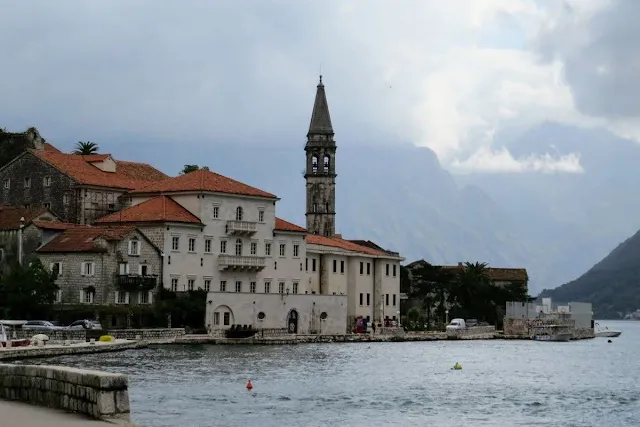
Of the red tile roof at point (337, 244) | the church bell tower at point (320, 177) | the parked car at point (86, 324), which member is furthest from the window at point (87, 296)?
the church bell tower at point (320, 177)

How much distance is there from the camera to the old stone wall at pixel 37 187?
A: 97062mm

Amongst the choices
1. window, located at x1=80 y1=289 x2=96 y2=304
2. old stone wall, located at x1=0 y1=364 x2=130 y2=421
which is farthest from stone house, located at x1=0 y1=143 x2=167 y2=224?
old stone wall, located at x1=0 y1=364 x2=130 y2=421

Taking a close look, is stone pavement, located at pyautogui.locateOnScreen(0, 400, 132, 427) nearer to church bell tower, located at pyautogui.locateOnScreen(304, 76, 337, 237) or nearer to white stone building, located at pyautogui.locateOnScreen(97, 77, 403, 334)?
white stone building, located at pyautogui.locateOnScreen(97, 77, 403, 334)

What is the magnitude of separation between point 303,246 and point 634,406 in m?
56.1

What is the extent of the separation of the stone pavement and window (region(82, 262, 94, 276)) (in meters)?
60.5

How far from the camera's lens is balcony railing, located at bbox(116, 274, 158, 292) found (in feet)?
287

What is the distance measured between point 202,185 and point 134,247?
881 centimetres

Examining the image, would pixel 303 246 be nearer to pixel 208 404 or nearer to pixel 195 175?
pixel 195 175

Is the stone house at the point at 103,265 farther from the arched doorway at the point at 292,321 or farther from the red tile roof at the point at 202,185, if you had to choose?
the arched doorway at the point at 292,321

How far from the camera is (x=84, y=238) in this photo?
8794 centimetres

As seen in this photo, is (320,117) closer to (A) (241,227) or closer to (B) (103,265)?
(A) (241,227)

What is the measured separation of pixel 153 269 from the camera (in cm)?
8950

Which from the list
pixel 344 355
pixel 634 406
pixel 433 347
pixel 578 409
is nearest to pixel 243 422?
pixel 578 409

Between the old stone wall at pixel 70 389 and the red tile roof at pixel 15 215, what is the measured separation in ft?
209
